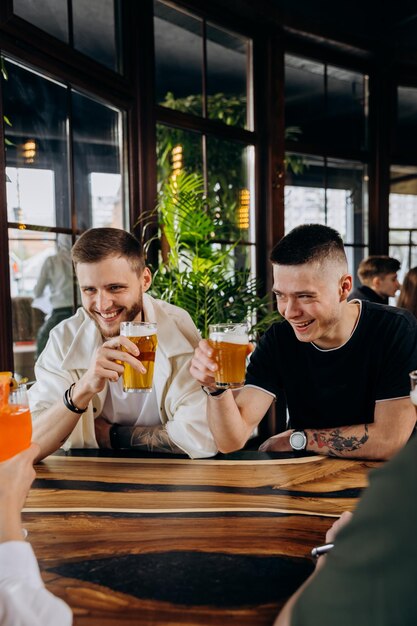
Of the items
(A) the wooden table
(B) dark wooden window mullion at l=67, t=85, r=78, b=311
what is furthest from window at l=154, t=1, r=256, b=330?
(A) the wooden table

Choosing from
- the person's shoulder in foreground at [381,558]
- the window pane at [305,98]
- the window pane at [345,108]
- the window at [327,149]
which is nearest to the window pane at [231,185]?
the window at [327,149]

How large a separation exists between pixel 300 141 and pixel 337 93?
78cm

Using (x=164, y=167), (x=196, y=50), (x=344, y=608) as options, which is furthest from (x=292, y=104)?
(x=344, y=608)

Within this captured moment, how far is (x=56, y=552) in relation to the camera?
1147 mm

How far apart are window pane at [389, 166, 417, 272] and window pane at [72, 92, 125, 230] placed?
3370 millimetres

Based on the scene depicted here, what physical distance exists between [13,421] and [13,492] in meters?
0.28

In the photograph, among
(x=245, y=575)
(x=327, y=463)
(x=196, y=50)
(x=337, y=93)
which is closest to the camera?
(x=245, y=575)

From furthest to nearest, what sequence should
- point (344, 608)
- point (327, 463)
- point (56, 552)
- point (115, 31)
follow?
point (115, 31), point (327, 463), point (56, 552), point (344, 608)

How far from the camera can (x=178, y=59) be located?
4.18 m

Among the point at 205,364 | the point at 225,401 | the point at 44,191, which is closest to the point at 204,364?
the point at 205,364

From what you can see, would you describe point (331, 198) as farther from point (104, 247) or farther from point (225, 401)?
point (225, 401)

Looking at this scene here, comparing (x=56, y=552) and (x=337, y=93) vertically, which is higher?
(x=337, y=93)

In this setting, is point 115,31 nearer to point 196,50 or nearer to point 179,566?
point 196,50

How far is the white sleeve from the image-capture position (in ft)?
2.77
